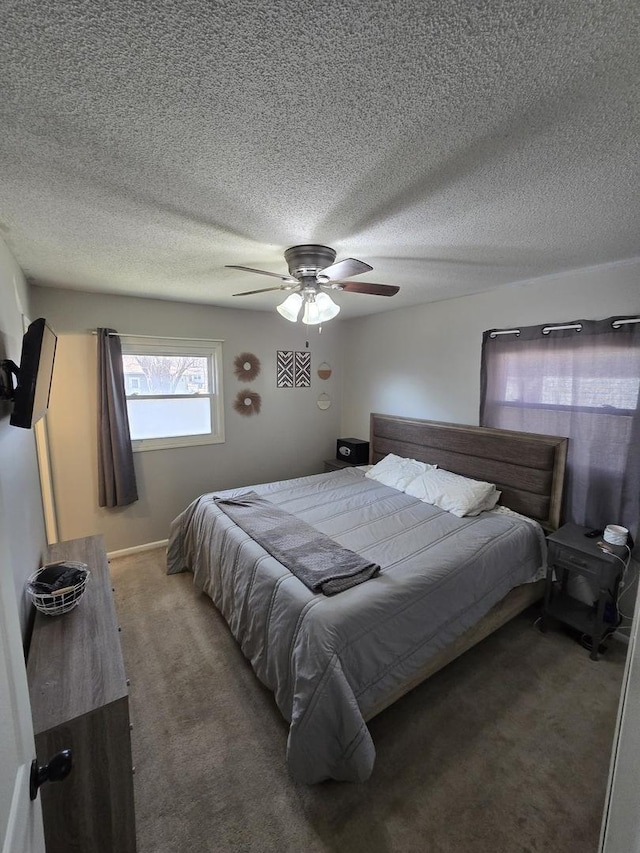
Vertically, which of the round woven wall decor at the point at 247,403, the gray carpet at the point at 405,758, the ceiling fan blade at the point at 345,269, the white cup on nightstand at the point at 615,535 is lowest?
the gray carpet at the point at 405,758

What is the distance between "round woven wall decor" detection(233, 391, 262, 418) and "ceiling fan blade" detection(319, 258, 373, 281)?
2.25 meters

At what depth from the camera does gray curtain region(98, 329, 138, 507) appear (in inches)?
119

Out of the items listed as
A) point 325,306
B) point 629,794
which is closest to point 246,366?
point 325,306

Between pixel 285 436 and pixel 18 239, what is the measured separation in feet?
9.70

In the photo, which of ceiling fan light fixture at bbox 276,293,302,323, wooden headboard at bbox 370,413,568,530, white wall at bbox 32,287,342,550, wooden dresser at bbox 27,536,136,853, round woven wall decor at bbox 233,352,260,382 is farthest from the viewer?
round woven wall decor at bbox 233,352,260,382

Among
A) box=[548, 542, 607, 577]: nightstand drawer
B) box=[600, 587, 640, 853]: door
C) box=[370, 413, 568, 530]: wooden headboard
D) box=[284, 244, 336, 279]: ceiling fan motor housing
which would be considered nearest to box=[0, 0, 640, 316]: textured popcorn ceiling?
box=[284, 244, 336, 279]: ceiling fan motor housing

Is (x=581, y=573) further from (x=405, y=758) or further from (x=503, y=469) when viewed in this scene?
(x=405, y=758)

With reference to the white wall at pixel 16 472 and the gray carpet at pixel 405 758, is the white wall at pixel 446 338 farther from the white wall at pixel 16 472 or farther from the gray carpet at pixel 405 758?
the white wall at pixel 16 472

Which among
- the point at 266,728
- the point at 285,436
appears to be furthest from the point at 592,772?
the point at 285,436

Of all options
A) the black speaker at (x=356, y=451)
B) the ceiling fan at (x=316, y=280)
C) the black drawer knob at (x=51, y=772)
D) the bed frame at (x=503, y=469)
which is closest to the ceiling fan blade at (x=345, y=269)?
the ceiling fan at (x=316, y=280)

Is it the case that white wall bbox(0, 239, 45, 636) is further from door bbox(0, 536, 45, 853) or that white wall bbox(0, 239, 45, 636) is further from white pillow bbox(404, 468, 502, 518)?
white pillow bbox(404, 468, 502, 518)

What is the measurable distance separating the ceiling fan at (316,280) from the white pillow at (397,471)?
71.7 inches

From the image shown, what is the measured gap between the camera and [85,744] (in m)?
1.11

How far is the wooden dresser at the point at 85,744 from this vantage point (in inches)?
42.3
